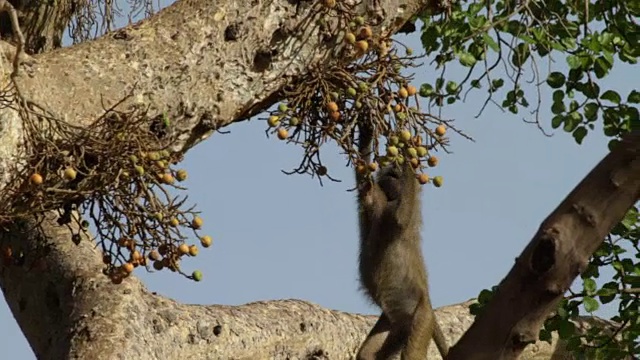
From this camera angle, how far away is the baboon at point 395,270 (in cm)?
605

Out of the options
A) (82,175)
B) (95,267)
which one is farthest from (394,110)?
(95,267)

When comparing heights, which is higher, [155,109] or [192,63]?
[192,63]

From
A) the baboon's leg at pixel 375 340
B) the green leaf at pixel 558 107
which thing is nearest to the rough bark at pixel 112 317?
the baboon's leg at pixel 375 340

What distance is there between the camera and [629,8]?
452cm

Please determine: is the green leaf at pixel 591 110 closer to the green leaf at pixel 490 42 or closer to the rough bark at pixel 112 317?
the green leaf at pixel 490 42

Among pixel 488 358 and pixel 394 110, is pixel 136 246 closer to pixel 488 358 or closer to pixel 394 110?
pixel 394 110

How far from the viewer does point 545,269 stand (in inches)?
102

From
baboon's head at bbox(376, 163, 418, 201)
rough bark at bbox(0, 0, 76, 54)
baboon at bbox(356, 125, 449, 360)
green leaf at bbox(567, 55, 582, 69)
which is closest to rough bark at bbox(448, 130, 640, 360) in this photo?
green leaf at bbox(567, 55, 582, 69)

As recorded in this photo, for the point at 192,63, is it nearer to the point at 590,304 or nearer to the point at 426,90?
the point at 426,90

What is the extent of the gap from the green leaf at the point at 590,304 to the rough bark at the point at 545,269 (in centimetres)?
160

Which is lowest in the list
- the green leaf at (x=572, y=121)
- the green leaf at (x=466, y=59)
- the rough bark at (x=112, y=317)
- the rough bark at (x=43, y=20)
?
the rough bark at (x=112, y=317)

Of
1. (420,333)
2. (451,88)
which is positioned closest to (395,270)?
(420,333)

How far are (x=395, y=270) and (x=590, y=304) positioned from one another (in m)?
2.22

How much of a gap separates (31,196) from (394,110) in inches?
50.0
